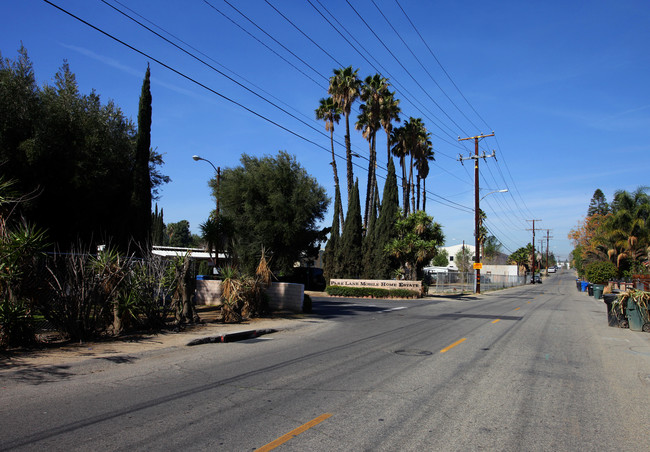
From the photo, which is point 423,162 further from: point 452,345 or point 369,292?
point 452,345

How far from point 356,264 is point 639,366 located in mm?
27540

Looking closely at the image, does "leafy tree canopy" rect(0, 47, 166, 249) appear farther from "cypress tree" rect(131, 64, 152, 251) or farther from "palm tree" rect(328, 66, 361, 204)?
"palm tree" rect(328, 66, 361, 204)

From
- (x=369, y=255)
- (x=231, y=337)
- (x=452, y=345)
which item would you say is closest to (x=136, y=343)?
(x=231, y=337)

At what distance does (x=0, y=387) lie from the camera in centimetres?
636

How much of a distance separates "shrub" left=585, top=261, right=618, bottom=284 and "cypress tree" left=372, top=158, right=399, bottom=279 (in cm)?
1812

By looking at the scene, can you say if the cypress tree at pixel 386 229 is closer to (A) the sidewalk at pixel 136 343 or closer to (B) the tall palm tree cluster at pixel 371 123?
(B) the tall palm tree cluster at pixel 371 123

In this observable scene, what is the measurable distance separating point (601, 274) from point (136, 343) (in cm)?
3907

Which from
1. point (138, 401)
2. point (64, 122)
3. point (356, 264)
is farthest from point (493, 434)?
point (356, 264)

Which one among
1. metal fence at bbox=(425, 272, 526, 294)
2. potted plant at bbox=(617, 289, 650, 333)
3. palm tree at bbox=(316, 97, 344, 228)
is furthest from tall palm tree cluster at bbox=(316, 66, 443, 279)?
potted plant at bbox=(617, 289, 650, 333)

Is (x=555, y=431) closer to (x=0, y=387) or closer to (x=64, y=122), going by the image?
(x=0, y=387)

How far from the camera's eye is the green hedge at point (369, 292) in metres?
29.9

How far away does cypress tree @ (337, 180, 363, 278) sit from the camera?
1416 inches

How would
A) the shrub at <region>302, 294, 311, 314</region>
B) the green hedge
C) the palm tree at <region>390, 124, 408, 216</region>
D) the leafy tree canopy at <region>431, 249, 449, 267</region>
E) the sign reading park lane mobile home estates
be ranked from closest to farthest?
the shrub at <region>302, 294, 311, 314</region>
the green hedge
the sign reading park lane mobile home estates
the palm tree at <region>390, 124, 408, 216</region>
the leafy tree canopy at <region>431, 249, 449, 267</region>

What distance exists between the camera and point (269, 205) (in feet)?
94.1
